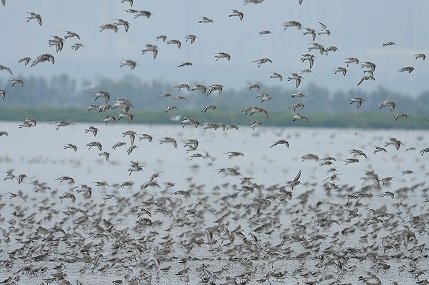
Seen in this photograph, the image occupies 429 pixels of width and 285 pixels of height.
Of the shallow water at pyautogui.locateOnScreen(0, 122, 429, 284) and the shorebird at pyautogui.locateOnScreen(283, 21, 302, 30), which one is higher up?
the shorebird at pyautogui.locateOnScreen(283, 21, 302, 30)

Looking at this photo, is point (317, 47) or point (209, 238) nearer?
point (209, 238)

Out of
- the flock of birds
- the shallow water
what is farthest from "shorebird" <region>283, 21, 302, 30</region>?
the shallow water

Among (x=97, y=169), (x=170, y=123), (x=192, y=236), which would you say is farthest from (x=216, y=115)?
(x=192, y=236)

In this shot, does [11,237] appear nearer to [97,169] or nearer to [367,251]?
[367,251]

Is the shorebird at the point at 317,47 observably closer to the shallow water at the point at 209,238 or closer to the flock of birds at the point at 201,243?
the flock of birds at the point at 201,243

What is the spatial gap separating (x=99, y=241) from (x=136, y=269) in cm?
319

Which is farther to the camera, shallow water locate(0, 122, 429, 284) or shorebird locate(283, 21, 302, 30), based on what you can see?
shorebird locate(283, 21, 302, 30)

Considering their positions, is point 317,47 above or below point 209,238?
above

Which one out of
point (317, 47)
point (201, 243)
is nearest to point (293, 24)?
point (317, 47)

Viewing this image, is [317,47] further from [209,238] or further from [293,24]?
[209,238]

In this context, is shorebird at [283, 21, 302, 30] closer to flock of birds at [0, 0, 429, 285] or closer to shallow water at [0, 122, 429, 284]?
flock of birds at [0, 0, 429, 285]

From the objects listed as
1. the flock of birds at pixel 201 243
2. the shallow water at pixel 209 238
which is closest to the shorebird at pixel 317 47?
the flock of birds at pixel 201 243

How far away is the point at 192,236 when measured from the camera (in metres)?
20.0

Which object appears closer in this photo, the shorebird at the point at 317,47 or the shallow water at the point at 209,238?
the shallow water at the point at 209,238
